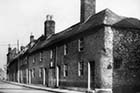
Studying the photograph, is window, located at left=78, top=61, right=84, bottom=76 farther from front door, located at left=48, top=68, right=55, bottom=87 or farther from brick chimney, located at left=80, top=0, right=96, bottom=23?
front door, located at left=48, top=68, right=55, bottom=87

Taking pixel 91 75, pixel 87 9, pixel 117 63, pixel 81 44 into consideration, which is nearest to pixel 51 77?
pixel 81 44

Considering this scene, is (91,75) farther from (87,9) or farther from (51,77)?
(51,77)

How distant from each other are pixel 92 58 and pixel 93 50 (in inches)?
27.2

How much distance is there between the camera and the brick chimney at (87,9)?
25.4 metres

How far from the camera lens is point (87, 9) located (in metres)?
25.5

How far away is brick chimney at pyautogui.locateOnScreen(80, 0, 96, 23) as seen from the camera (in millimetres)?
25391

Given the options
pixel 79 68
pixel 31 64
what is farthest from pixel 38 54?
pixel 79 68

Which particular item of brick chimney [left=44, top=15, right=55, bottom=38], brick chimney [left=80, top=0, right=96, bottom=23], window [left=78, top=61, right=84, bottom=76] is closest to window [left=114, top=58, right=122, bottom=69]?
window [left=78, top=61, right=84, bottom=76]

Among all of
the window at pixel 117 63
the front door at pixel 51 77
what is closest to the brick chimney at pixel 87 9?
the window at pixel 117 63

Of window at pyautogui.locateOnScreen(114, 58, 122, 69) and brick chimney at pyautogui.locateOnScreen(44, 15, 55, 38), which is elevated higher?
brick chimney at pyautogui.locateOnScreen(44, 15, 55, 38)

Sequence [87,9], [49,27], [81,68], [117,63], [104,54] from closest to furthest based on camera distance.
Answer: [104,54]
[117,63]
[81,68]
[87,9]
[49,27]

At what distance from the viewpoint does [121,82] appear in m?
20.1

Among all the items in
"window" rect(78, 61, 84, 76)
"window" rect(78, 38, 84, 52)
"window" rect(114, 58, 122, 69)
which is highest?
"window" rect(78, 38, 84, 52)

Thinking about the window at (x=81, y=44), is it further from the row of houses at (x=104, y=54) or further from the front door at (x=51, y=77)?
the front door at (x=51, y=77)
